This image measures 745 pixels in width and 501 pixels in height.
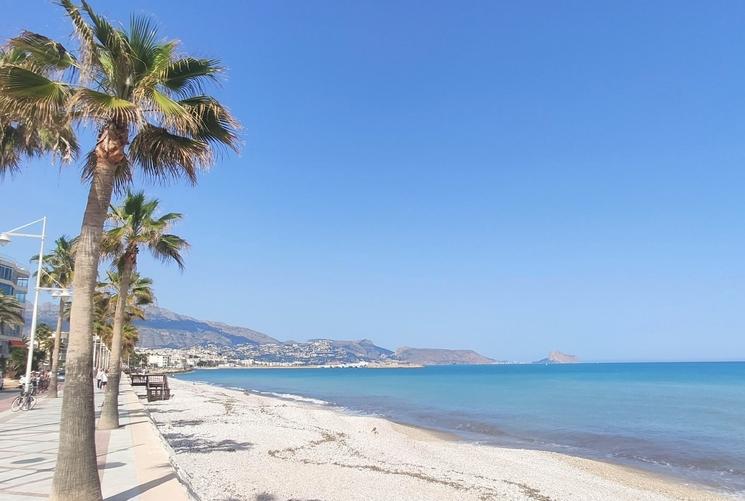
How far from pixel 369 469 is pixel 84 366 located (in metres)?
9.49

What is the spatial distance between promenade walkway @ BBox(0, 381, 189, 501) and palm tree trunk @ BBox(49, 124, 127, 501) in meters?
1.13

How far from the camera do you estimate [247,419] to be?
25.8 meters

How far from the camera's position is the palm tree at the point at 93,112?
21.5ft

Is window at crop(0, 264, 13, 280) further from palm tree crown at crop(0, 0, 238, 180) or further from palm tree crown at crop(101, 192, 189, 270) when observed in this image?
palm tree crown at crop(0, 0, 238, 180)

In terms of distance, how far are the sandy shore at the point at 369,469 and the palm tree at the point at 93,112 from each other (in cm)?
215

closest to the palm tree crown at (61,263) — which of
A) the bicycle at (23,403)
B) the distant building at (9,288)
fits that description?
the bicycle at (23,403)

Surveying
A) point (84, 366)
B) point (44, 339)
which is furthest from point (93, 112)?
point (44, 339)

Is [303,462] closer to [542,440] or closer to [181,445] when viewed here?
[181,445]

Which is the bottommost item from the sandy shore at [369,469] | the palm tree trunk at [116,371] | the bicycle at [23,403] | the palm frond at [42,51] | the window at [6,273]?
the sandy shore at [369,469]

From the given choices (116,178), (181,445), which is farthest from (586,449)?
(116,178)

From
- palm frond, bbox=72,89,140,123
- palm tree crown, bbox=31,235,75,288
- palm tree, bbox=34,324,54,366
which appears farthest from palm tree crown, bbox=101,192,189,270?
palm tree, bbox=34,324,54,366

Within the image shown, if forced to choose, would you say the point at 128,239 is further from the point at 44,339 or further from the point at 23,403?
the point at 44,339

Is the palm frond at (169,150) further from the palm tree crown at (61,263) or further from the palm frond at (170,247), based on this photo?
the palm tree crown at (61,263)

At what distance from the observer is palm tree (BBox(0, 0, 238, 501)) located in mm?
6555
